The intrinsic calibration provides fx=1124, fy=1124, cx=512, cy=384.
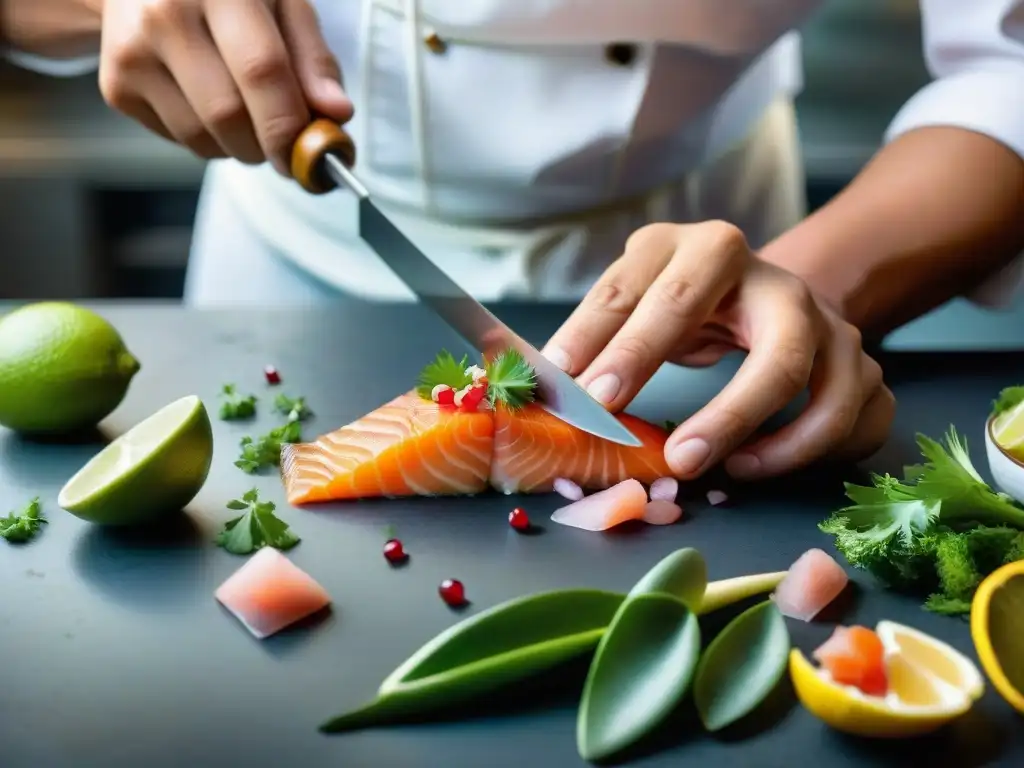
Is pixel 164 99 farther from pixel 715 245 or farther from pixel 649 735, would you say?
pixel 649 735

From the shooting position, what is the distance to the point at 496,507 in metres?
1.39

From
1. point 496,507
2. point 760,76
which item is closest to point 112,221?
point 760,76

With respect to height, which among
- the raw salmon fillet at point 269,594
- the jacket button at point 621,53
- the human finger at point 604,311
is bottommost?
the raw salmon fillet at point 269,594

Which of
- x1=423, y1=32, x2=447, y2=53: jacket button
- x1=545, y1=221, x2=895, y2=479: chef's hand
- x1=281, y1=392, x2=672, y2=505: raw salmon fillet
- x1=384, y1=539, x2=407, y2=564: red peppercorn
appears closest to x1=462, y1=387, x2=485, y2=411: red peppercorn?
x1=281, y1=392, x2=672, y2=505: raw salmon fillet

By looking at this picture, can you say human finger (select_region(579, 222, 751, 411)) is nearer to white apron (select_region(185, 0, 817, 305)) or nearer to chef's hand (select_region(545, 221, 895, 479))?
chef's hand (select_region(545, 221, 895, 479))

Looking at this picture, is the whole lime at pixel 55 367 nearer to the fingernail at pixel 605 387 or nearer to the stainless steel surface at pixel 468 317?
the stainless steel surface at pixel 468 317

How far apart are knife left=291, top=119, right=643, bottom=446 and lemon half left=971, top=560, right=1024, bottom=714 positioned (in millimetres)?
465

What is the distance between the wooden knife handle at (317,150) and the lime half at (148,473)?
1.50 feet

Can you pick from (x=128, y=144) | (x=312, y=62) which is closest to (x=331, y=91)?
(x=312, y=62)

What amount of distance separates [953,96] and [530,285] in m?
0.77

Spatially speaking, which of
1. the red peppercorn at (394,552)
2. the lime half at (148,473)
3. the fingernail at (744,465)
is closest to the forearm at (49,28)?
the lime half at (148,473)

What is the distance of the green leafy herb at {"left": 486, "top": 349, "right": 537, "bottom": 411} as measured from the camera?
1.42 metres

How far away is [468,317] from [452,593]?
0.52 meters

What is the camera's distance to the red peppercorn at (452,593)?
46.9 inches
